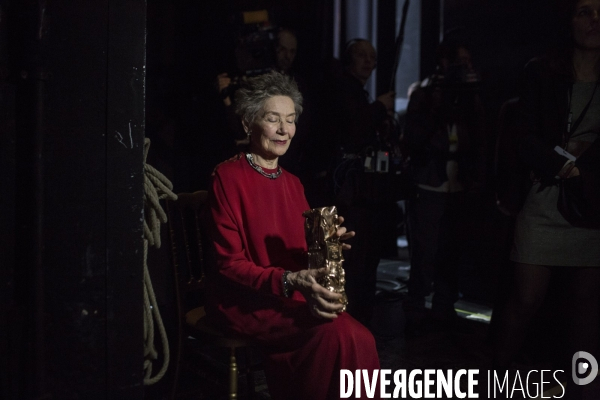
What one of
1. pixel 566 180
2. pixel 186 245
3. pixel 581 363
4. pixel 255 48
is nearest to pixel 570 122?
pixel 566 180

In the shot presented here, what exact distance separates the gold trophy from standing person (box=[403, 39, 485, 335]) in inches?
79.6

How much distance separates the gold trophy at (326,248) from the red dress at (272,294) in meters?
0.14

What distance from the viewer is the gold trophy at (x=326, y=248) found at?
1.92m

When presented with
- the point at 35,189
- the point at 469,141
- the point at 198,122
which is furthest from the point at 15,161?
the point at 469,141

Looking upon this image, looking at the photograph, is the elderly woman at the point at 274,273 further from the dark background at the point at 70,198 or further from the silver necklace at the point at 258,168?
the dark background at the point at 70,198

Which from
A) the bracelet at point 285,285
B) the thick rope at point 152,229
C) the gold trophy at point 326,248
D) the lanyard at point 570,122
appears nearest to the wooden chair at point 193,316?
the thick rope at point 152,229

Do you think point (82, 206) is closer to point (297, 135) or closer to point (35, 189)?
point (35, 189)

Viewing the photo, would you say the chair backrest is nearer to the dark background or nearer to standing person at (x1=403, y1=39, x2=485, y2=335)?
the dark background

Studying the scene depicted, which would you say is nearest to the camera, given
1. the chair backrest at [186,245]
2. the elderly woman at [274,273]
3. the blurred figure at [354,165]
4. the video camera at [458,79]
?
the elderly woman at [274,273]

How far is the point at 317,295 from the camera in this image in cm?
190

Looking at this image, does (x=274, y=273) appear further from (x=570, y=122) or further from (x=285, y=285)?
(x=570, y=122)

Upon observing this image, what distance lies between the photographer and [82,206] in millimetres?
1626

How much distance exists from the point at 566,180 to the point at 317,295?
4.50 ft

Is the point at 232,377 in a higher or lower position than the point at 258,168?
lower
